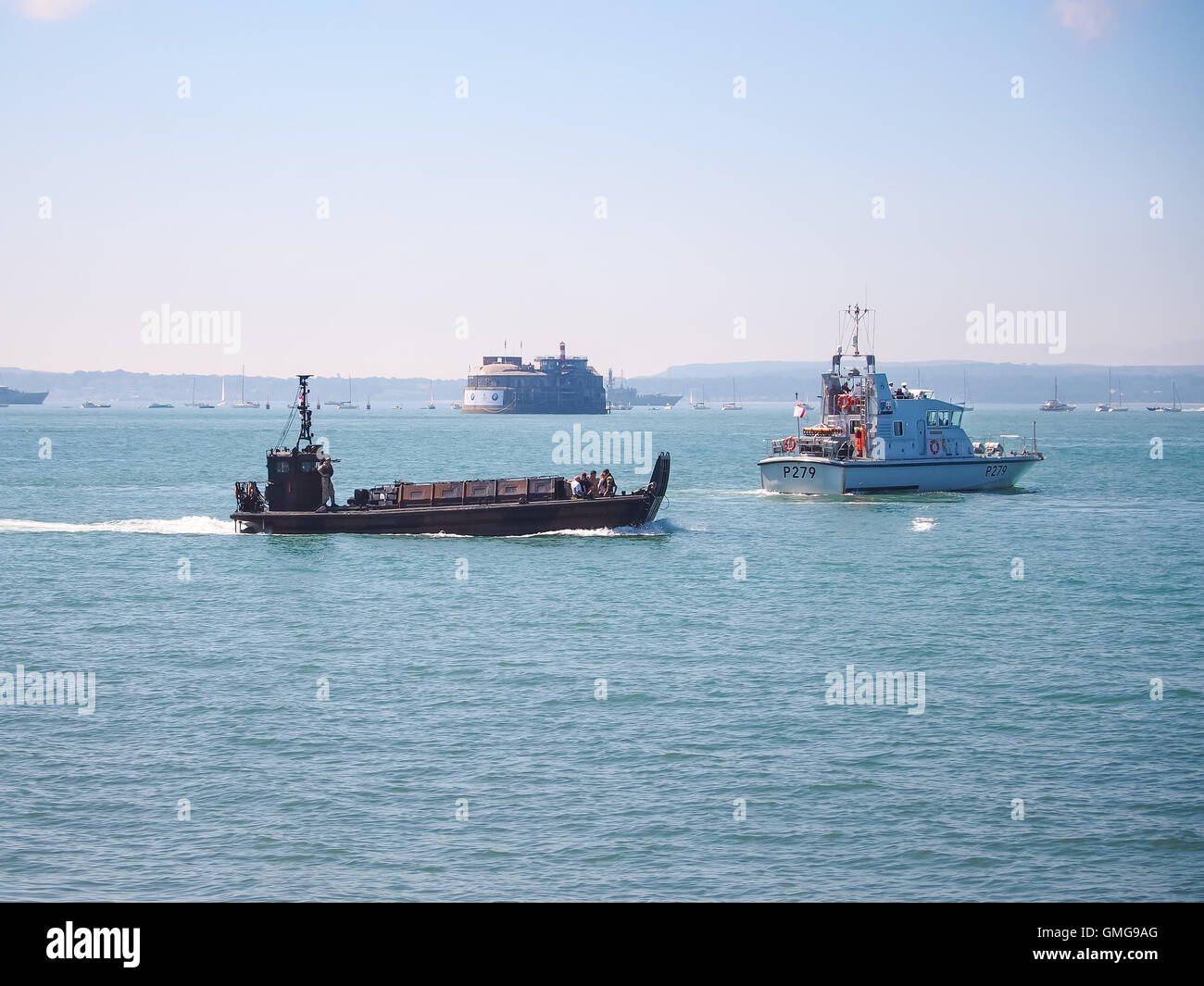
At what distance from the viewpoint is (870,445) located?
76.2 m

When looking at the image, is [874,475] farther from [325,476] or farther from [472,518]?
[325,476]

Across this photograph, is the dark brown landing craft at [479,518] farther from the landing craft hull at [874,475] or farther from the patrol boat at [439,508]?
the landing craft hull at [874,475]

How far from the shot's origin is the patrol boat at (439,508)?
5716cm

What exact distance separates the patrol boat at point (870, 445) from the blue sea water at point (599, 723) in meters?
18.4

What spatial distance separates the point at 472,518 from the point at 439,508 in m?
1.68

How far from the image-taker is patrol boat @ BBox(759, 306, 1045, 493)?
247ft

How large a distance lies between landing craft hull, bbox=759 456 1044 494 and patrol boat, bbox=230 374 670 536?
1906cm

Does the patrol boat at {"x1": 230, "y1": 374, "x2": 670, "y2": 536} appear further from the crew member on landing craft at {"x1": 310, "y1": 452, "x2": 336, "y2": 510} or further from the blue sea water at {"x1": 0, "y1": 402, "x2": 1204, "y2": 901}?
the blue sea water at {"x1": 0, "y1": 402, "x2": 1204, "y2": 901}

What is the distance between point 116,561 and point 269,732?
2920cm

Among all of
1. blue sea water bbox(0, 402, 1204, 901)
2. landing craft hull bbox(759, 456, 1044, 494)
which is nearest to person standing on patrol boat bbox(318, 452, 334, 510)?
blue sea water bbox(0, 402, 1204, 901)

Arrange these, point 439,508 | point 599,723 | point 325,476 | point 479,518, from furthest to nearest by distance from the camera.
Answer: point 325,476 < point 439,508 < point 479,518 < point 599,723

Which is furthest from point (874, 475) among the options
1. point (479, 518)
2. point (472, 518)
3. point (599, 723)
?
point (599, 723)
